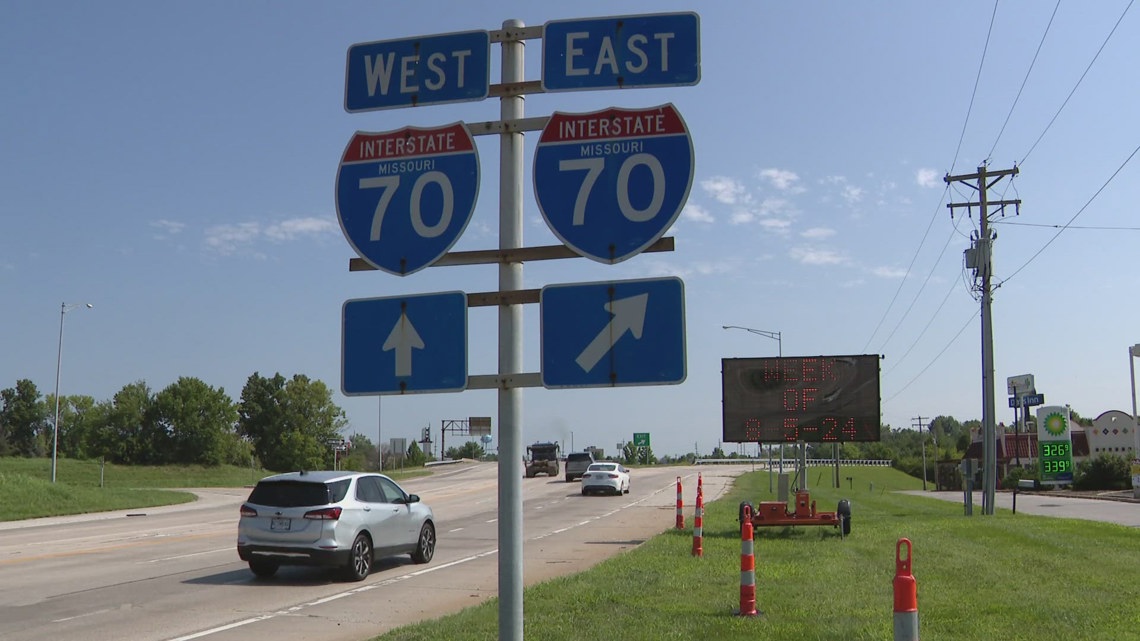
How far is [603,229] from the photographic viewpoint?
4.55 meters

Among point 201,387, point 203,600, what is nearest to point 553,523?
point 203,600

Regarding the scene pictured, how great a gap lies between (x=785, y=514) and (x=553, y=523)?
9.79 m

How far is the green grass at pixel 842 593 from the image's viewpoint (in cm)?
970

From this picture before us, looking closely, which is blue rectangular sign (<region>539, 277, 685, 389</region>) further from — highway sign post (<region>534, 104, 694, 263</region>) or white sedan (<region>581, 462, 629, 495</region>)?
white sedan (<region>581, 462, 629, 495</region>)

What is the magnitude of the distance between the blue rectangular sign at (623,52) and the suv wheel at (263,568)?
13.3 meters

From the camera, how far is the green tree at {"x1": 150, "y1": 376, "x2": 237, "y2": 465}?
4348 inches

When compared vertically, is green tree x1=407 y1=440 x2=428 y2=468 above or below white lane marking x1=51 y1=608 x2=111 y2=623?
below

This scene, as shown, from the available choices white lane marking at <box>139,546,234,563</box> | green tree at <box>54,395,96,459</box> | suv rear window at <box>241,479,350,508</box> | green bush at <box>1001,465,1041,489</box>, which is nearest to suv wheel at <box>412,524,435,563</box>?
suv rear window at <box>241,479,350,508</box>

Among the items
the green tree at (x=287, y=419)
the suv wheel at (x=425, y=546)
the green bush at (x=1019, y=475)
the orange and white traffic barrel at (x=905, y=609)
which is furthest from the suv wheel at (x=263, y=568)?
the green tree at (x=287, y=419)

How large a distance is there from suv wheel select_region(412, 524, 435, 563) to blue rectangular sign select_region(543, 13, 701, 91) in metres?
14.8

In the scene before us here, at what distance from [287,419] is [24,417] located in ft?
150

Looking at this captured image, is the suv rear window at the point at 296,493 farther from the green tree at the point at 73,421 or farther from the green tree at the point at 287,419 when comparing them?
the green tree at the point at 73,421

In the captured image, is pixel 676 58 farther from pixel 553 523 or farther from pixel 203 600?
pixel 553 523

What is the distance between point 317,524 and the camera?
15914 millimetres
